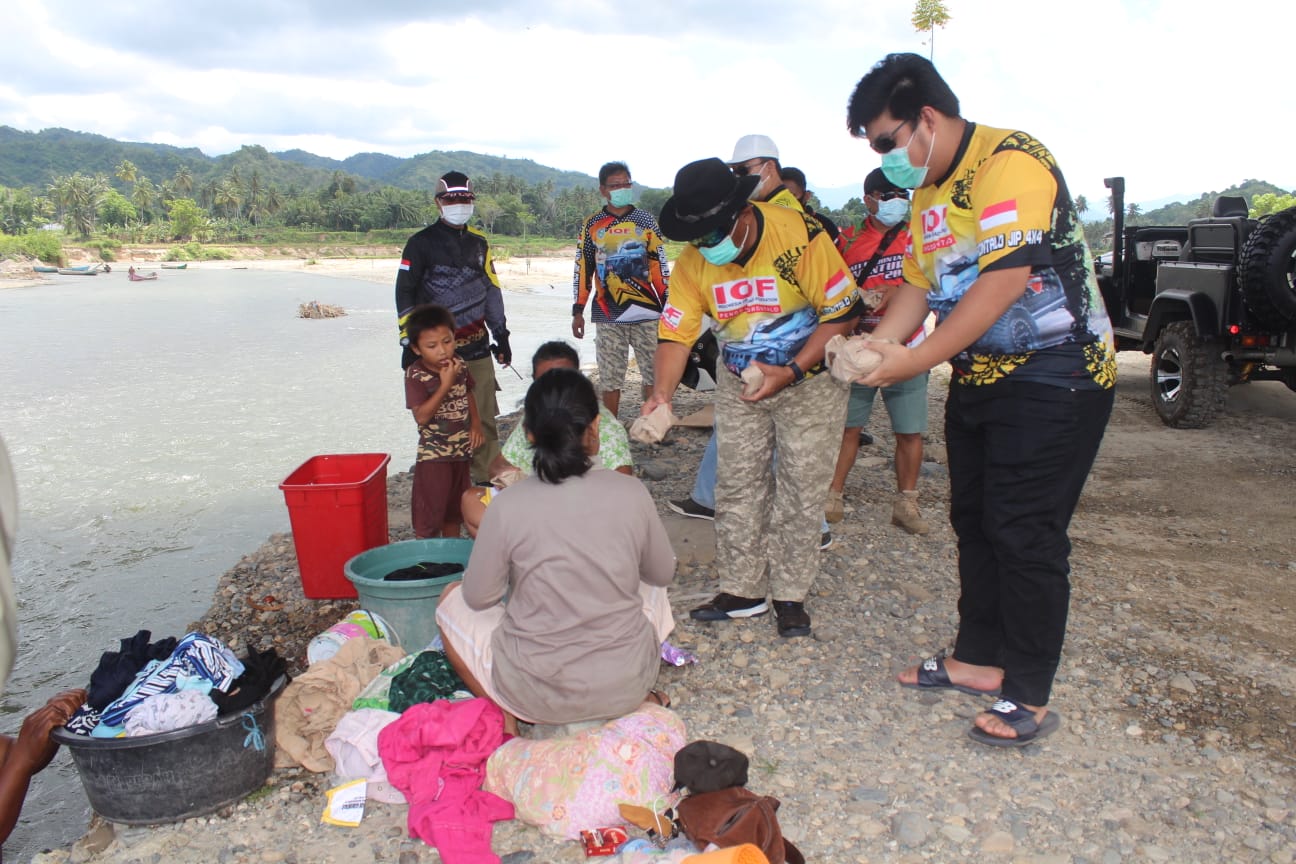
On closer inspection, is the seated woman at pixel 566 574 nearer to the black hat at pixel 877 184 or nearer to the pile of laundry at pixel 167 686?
the pile of laundry at pixel 167 686

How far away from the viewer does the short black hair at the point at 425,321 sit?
423 centimetres

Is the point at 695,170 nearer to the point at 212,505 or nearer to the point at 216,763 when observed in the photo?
the point at 216,763

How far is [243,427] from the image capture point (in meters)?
9.20

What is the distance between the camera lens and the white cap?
4.54m

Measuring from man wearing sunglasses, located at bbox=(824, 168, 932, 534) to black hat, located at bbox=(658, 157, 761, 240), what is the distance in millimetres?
1495

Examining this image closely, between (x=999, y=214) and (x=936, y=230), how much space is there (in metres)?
0.26

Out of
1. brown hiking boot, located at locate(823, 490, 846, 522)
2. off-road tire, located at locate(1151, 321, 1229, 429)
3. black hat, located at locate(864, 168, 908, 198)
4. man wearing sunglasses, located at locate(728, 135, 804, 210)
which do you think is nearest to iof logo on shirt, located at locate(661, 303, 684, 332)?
man wearing sunglasses, located at locate(728, 135, 804, 210)

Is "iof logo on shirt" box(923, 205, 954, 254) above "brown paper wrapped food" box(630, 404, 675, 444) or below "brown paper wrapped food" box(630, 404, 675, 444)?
above

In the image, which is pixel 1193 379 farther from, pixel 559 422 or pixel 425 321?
pixel 559 422

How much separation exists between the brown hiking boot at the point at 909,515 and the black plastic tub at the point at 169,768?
327cm

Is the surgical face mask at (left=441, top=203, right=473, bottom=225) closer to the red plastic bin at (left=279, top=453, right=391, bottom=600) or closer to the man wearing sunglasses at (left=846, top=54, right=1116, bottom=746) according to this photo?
the red plastic bin at (left=279, top=453, right=391, bottom=600)

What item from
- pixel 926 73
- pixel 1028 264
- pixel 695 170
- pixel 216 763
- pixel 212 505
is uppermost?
pixel 926 73

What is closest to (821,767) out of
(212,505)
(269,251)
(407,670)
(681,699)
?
(681,699)

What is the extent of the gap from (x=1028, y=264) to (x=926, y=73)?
616 millimetres
